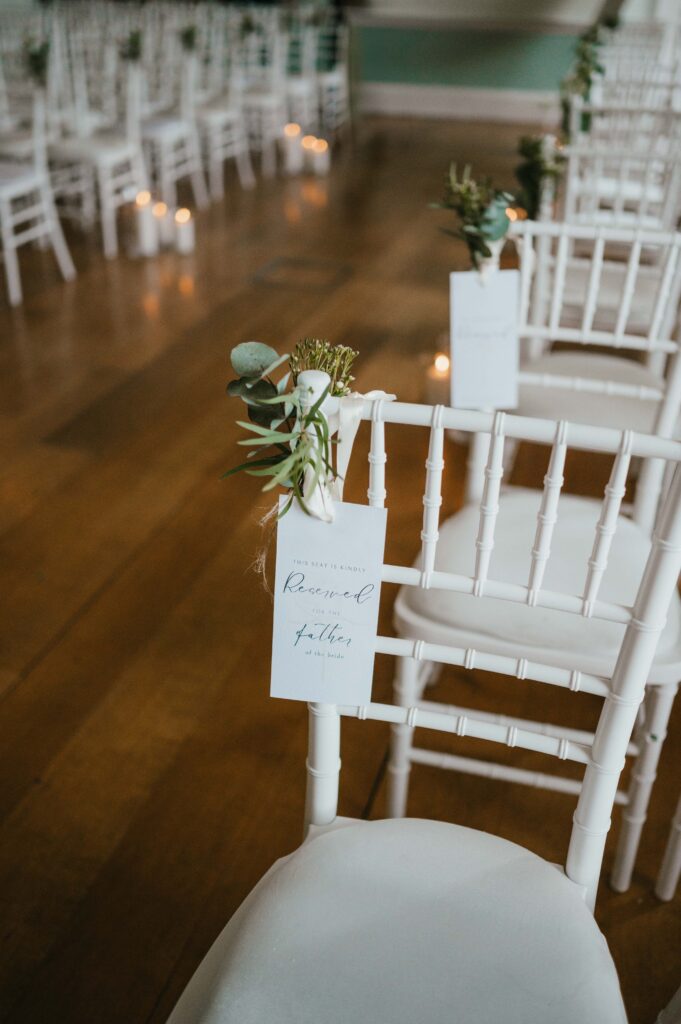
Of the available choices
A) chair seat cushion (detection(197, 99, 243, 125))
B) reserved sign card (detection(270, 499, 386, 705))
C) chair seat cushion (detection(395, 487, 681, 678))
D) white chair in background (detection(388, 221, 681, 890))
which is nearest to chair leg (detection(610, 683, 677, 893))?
white chair in background (detection(388, 221, 681, 890))

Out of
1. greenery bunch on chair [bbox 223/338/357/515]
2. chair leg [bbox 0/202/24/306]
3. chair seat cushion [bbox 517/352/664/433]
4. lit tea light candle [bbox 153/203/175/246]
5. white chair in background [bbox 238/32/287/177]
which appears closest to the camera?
greenery bunch on chair [bbox 223/338/357/515]

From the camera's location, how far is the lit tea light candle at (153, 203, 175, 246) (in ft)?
16.0

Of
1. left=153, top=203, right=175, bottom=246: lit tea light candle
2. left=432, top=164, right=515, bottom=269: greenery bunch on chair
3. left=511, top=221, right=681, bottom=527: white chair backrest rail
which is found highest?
left=432, top=164, right=515, bottom=269: greenery bunch on chair

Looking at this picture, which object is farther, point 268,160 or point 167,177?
point 268,160

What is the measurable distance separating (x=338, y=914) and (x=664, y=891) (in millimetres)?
A: 839

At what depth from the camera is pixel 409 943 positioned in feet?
2.99

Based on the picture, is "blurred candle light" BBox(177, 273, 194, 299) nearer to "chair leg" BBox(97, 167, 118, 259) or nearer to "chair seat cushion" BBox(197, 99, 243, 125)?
"chair leg" BBox(97, 167, 118, 259)

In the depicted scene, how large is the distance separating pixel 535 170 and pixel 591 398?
0.79 m

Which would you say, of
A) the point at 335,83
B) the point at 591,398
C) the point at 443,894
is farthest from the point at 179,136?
the point at 443,894

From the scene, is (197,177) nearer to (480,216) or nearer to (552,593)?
(480,216)

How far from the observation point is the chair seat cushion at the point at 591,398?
6.59 feet

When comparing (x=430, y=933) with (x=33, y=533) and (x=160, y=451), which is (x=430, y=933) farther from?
(x=160, y=451)

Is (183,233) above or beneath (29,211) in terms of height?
beneath

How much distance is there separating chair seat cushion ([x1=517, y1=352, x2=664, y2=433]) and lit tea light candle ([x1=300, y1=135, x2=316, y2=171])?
195 inches
